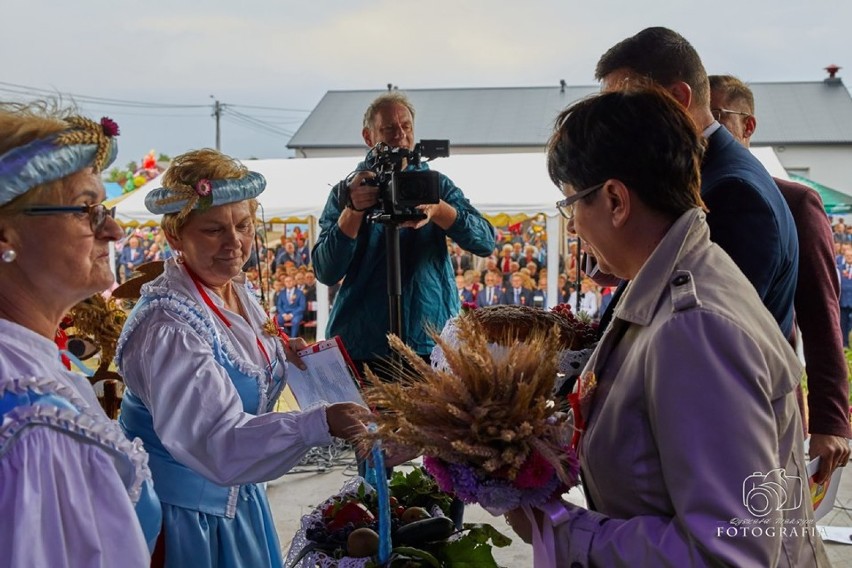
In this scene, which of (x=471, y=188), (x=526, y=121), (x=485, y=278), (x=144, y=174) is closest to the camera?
(x=471, y=188)

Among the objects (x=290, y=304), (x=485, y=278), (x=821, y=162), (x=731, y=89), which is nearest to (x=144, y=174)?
(x=290, y=304)

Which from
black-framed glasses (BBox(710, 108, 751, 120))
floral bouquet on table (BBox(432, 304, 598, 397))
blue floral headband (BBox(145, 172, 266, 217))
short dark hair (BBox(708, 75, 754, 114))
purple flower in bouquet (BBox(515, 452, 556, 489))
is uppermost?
short dark hair (BBox(708, 75, 754, 114))

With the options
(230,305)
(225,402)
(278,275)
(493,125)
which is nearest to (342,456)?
(230,305)

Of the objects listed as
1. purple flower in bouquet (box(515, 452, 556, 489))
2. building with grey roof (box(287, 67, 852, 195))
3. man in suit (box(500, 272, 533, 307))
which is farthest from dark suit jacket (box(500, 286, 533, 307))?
building with grey roof (box(287, 67, 852, 195))

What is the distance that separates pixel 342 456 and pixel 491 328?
4.27 meters

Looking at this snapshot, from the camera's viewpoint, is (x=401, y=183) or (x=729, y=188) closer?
(x=729, y=188)

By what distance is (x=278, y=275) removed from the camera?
11164 millimetres

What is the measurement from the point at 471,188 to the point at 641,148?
7.23 m

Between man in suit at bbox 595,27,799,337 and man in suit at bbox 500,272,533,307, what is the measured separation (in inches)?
305

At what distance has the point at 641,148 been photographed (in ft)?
4.02

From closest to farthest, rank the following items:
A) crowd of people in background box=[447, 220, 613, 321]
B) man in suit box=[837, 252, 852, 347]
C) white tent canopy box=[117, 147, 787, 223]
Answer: white tent canopy box=[117, 147, 787, 223] < crowd of people in background box=[447, 220, 613, 321] < man in suit box=[837, 252, 852, 347]

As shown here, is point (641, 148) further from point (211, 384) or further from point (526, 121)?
point (526, 121)

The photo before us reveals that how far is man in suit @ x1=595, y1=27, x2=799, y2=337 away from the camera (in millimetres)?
1646

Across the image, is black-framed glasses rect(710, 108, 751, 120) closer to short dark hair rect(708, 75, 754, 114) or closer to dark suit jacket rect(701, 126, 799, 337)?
short dark hair rect(708, 75, 754, 114)
